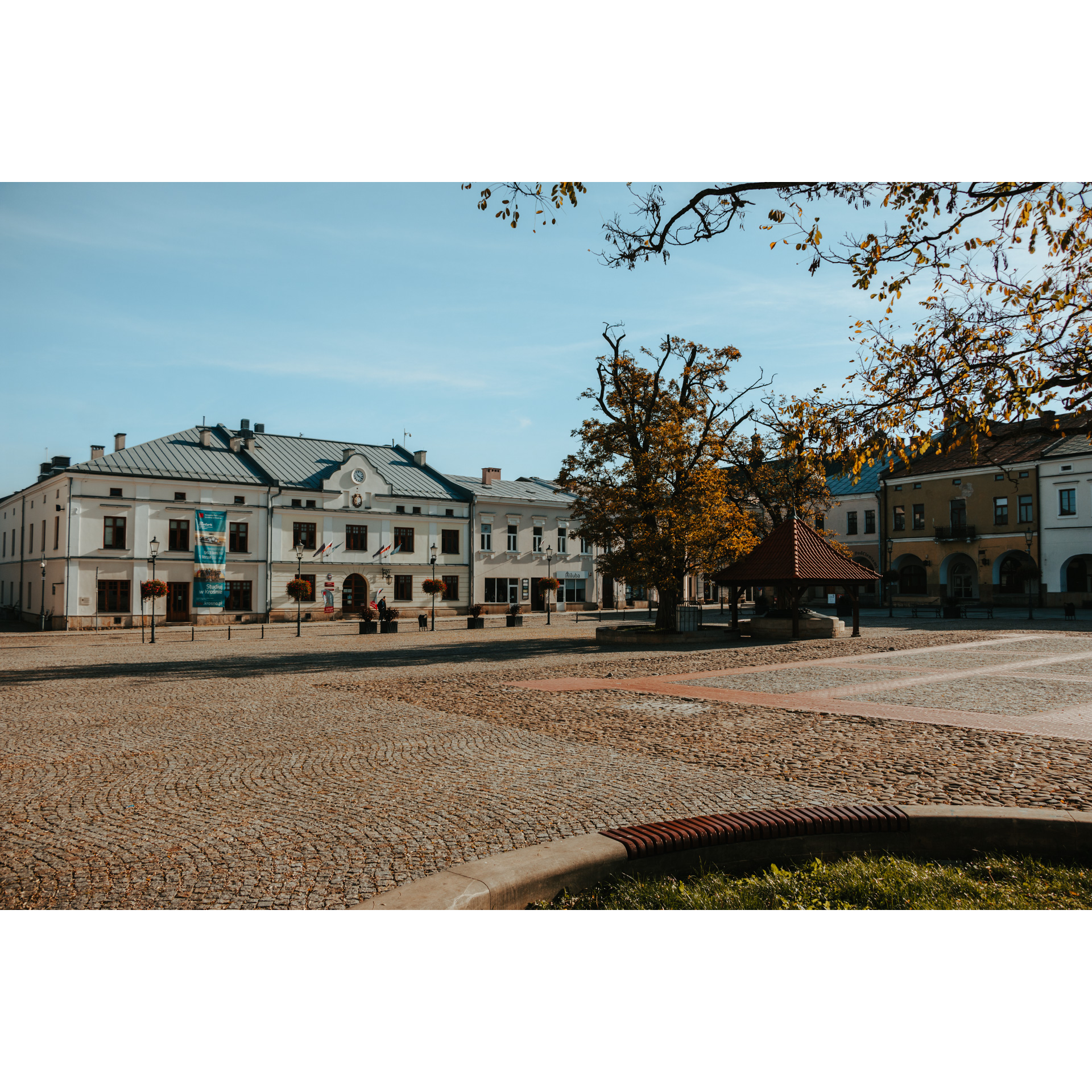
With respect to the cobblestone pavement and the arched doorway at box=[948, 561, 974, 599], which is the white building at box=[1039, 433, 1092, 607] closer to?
the arched doorway at box=[948, 561, 974, 599]

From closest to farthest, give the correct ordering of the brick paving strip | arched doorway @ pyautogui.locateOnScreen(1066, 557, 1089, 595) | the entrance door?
1. the brick paving strip
2. the entrance door
3. arched doorway @ pyautogui.locateOnScreen(1066, 557, 1089, 595)

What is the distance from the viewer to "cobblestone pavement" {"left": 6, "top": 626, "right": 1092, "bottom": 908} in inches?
188

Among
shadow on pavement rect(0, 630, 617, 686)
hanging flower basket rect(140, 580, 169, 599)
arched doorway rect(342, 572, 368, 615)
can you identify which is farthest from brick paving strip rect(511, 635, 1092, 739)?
arched doorway rect(342, 572, 368, 615)

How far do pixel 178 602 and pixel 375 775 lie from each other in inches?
1428

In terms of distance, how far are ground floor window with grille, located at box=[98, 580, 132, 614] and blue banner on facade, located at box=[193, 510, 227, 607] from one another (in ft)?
9.80

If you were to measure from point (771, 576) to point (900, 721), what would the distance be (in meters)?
15.0

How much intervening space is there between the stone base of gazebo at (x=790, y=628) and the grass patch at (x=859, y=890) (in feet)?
64.4

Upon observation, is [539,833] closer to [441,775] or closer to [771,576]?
[441,775]

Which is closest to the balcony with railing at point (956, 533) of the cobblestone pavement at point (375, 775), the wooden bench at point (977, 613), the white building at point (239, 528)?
the wooden bench at point (977, 613)

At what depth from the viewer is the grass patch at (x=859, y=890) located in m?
4.36

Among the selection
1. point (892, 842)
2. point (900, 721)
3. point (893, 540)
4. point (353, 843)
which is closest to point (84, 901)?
point (353, 843)

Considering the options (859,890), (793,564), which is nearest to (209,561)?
(793,564)

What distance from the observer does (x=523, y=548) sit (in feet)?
172

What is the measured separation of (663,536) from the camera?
23.6m
